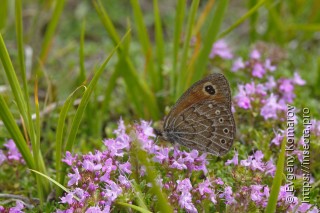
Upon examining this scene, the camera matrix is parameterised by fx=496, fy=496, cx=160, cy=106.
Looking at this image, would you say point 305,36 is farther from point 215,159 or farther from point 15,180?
point 15,180

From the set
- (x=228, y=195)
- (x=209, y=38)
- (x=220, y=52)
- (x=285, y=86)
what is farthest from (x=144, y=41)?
(x=228, y=195)

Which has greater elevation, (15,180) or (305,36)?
(305,36)

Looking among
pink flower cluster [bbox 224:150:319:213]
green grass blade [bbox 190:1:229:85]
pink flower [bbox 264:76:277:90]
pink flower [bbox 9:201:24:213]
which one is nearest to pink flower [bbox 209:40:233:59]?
green grass blade [bbox 190:1:229:85]

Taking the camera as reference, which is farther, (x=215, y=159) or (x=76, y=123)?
(x=215, y=159)

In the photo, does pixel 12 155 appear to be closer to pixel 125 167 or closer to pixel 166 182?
pixel 125 167

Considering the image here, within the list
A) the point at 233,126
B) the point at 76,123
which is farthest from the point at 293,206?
the point at 76,123

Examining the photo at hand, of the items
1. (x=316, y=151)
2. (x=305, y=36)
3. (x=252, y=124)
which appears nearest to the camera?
(x=316, y=151)

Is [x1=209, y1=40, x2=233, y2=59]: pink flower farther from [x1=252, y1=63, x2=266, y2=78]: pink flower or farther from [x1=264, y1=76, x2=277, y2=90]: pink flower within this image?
[x1=264, y1=76, x2=277, y2=90]: pink flower
